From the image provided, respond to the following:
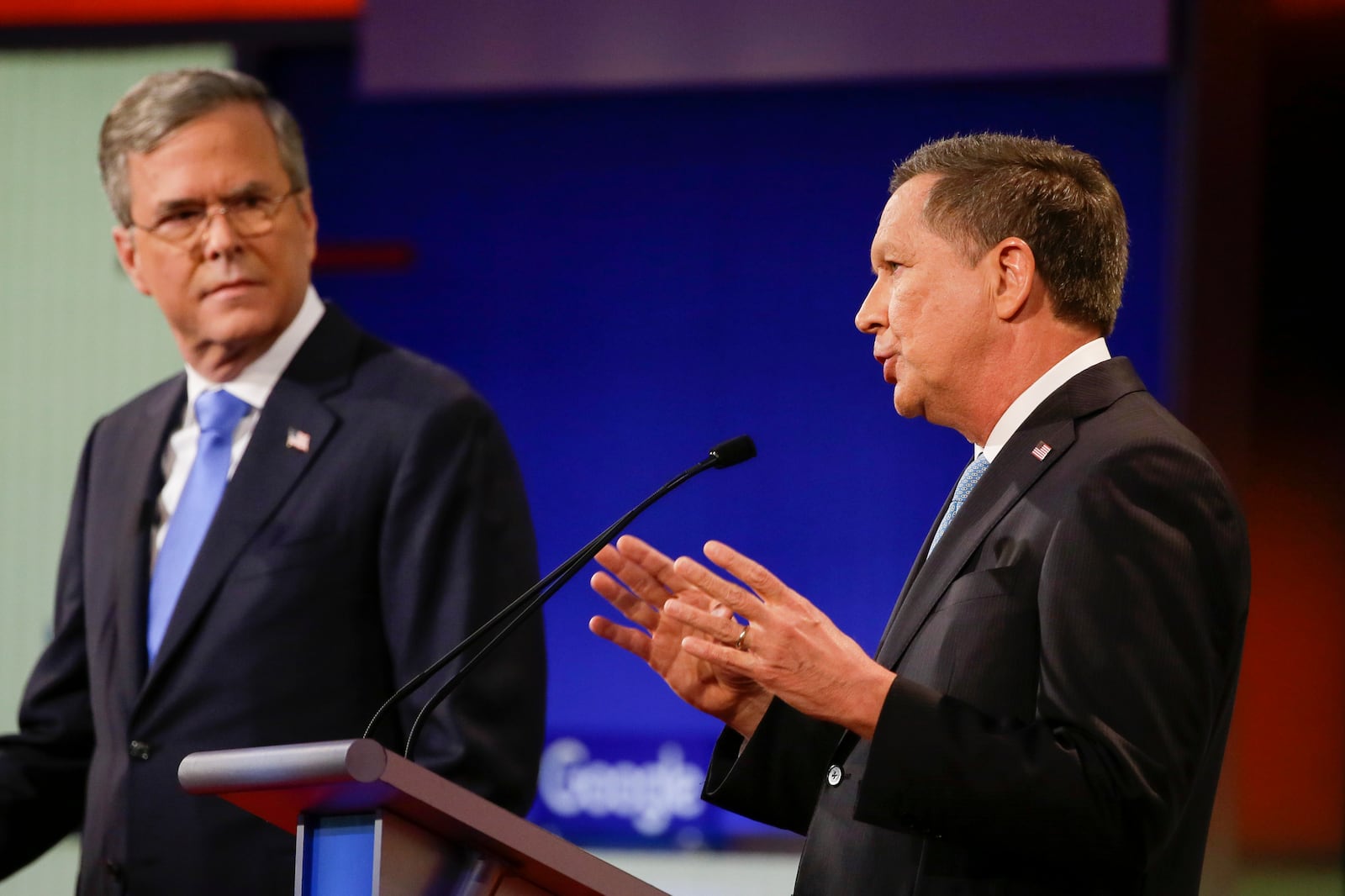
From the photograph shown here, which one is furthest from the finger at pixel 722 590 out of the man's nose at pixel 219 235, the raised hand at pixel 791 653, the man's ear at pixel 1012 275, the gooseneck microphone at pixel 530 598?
the man's nose at pixel 219 235

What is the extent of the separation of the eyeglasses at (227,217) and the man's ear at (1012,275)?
118 cm

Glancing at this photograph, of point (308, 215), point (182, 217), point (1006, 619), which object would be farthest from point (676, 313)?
point (1006, 619)

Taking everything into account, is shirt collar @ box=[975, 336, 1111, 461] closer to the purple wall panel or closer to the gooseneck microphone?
the gooseneck microphone

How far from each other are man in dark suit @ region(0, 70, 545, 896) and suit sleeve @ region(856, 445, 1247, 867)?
31.5 inches

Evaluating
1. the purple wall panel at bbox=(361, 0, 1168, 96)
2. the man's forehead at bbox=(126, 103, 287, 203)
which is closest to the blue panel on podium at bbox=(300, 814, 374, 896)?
the man's forehead at bbox=(126, 103, 287, 203)

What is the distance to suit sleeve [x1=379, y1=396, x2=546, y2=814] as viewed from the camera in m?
2.04

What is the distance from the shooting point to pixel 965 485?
1.76 m

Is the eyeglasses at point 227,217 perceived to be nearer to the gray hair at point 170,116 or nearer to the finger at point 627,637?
the gray hair at point 170,116

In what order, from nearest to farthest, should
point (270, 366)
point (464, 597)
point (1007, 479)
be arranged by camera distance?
point (1007, 479), point (464, 597), point (270, 366)

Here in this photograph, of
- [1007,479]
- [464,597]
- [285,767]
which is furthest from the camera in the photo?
[464,597]

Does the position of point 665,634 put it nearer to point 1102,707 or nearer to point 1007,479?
point 1007,479

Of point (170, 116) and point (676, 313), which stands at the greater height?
point (676, 313)

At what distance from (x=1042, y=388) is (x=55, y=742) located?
1.59m

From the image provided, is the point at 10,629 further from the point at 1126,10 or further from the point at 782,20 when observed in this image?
the point at 1126,10
